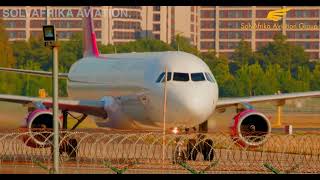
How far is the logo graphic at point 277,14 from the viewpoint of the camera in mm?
152975

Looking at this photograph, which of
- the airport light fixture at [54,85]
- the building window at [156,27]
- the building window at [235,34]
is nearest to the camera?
the airport light fixture at [54,85]

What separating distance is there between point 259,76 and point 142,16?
6701cm

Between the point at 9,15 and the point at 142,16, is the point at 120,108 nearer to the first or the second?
the point at 9,15

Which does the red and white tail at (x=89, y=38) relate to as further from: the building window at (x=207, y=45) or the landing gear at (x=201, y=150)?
the building window at (x=207, y=45)

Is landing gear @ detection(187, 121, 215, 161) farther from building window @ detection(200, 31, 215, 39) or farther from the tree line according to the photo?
building window @ detection(200, 31, 215, 39)

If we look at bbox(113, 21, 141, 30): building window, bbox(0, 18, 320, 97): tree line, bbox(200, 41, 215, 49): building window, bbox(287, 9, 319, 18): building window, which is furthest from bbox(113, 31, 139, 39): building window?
bbox(0, 18, 320, 97): tree line

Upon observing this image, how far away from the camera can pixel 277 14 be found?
15338 centimetres

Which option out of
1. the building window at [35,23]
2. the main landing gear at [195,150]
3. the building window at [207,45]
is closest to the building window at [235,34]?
the building window at [207,45]

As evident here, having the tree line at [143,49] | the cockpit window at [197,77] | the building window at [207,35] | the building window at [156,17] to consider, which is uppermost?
the building window at [156,17]

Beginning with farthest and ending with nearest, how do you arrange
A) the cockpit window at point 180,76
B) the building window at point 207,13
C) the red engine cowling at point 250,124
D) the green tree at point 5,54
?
the building window at point 207,13 < the green tree at point 5,54 < the red engine cowling at point 250,124 < the cockpit window at point 180,76

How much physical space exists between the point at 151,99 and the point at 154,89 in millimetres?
395

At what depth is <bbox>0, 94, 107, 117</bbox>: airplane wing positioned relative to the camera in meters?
38.9

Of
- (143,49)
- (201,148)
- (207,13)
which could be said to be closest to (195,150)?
(201,148)

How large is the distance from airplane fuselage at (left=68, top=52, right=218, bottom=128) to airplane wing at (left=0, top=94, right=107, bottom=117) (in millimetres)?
411
